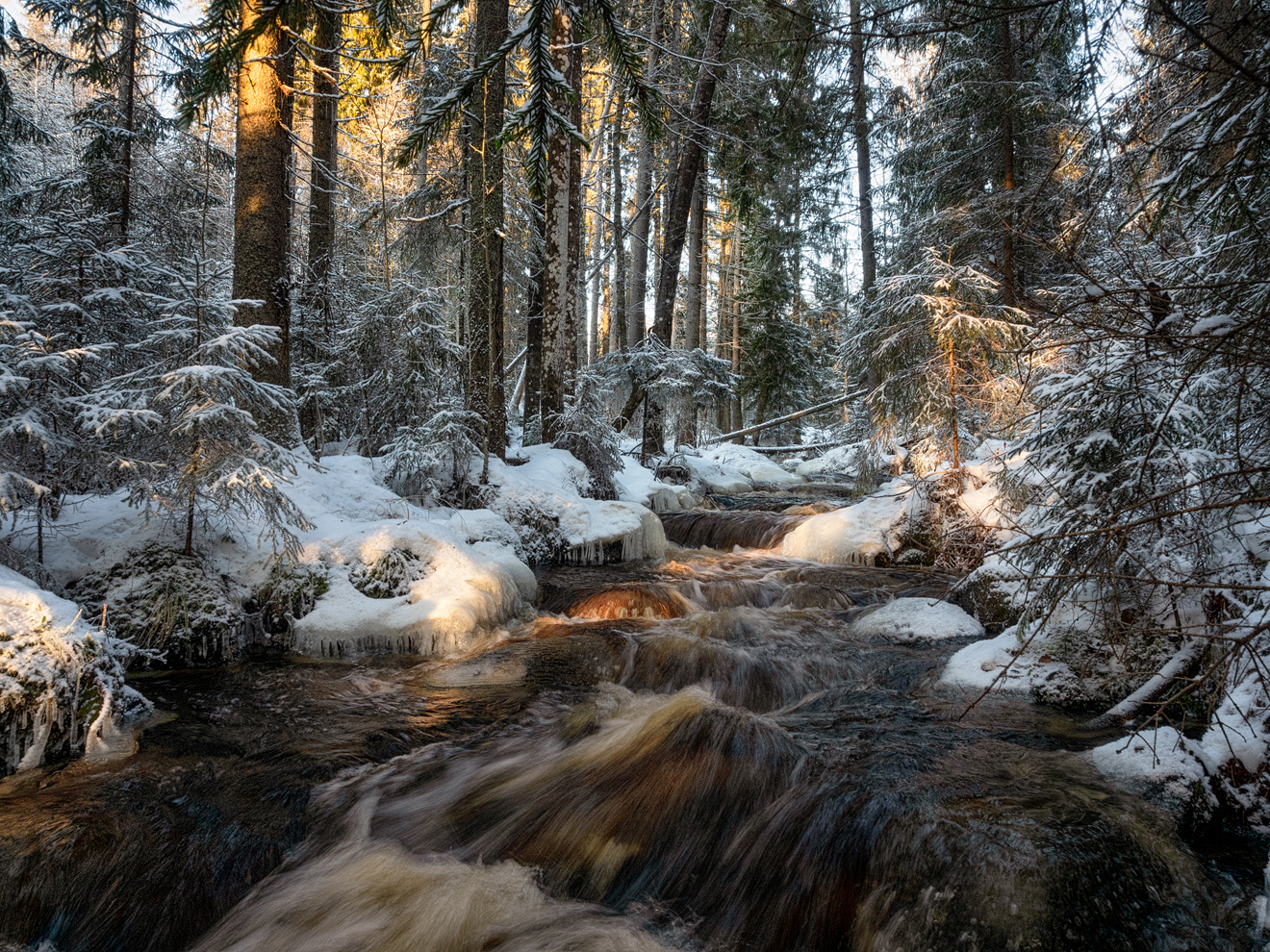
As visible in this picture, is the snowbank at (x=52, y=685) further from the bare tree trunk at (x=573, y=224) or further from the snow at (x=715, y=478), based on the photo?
the snow at (x=715, y=478)

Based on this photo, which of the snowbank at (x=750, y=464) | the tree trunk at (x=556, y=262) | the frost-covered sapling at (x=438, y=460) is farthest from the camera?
the snowbank at (x=750, y=464)

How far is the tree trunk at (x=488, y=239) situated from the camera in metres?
8.05

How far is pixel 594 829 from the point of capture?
3354mm

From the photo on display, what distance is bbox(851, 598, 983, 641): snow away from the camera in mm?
5832

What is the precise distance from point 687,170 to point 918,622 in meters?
10.2

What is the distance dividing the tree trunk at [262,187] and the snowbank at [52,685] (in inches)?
115

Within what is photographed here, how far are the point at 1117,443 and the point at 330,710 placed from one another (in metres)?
5.47

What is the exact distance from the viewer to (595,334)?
27.9 meters

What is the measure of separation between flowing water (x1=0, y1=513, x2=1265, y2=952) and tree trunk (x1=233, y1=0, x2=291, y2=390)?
3.56m

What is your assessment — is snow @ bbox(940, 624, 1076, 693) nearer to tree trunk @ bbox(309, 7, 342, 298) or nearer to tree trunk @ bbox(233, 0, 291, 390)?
A: tree trunk @ bbox(233, 0, 291, 390)

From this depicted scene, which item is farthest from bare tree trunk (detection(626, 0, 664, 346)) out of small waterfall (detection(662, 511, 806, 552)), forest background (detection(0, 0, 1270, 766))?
small waterfall (detection(662, 511, 806, 552))

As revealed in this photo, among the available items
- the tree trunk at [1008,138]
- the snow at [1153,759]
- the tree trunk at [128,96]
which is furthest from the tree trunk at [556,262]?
the snow at [1153,759]

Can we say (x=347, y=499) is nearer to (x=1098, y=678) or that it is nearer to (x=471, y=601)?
(x=471, y=601)

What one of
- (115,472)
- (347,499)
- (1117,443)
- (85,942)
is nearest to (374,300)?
(347,499)
